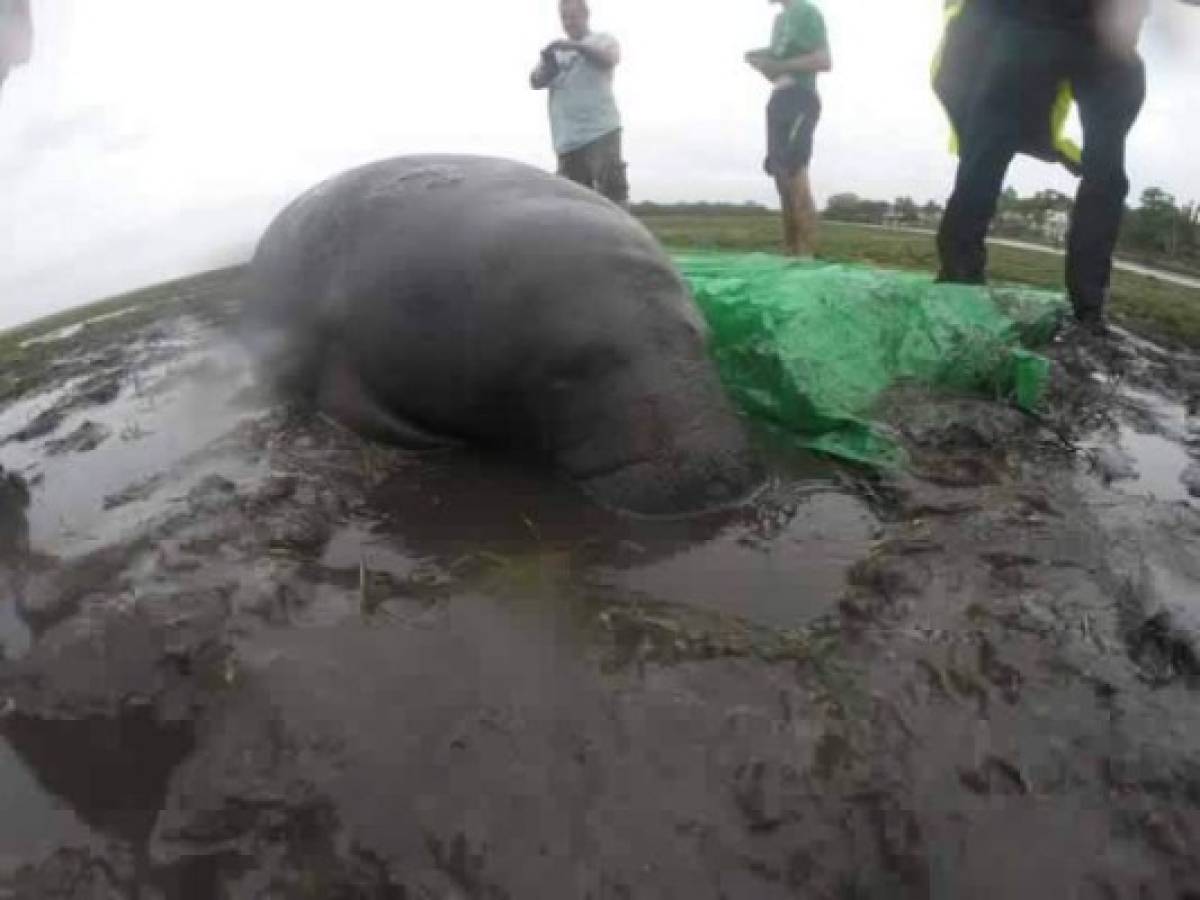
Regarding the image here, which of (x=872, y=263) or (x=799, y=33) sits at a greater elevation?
(x=799, y=33)

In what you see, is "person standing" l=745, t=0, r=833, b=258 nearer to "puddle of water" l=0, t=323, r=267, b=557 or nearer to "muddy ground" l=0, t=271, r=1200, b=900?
"puddle of water" l=0, t=323, r=267, b=557

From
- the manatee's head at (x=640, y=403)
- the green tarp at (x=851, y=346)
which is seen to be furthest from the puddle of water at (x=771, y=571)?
the green tarp at (x=851, y=346)

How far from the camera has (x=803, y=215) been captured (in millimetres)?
9102

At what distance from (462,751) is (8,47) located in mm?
4521

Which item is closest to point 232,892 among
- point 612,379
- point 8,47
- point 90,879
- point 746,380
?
point 90,879

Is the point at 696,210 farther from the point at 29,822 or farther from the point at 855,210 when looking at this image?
the point at 29,822

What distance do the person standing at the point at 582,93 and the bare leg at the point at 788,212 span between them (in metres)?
1.49

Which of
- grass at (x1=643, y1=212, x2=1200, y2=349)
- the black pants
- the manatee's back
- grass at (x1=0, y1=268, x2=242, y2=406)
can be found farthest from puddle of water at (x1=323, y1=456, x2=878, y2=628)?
grass at (x1=643, y1=212, x2=1200, y2=349)

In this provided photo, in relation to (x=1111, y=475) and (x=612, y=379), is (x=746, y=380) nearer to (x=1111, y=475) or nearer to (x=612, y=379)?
(x=612, y=379)

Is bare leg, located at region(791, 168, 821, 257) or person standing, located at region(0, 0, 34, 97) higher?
person standing, located at region(0, 0, 34, 97)

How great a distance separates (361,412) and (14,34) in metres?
2.67

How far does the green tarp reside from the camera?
420cm

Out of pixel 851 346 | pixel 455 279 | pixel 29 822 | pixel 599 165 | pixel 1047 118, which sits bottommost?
pixel 29 822

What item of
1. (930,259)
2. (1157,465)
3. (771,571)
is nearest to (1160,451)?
(1157,465)
